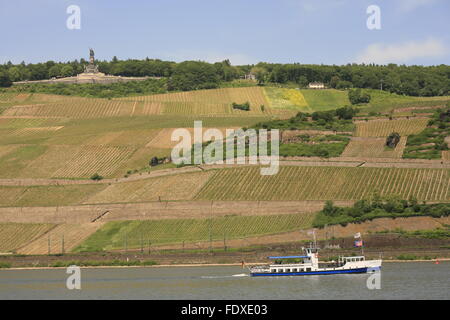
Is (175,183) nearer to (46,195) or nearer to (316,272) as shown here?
(46,195)

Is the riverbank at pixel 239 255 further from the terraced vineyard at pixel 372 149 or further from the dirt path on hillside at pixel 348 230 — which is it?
the terraced vineyard at pixel 372 149

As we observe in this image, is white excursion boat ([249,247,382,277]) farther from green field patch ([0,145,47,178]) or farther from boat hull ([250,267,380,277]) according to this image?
green field patch ([0,145,47,178])

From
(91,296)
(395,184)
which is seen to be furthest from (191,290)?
(395,184)

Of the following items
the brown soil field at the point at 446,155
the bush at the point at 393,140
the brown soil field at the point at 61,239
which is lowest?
the brown soil field at the point at 61,239

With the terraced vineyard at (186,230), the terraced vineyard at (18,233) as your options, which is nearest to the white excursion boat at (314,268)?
the terraced vineyard at (186,230)

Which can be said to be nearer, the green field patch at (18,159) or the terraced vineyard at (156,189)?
the terraced vineyard at (156,189)

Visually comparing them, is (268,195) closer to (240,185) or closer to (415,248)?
(240,185)
